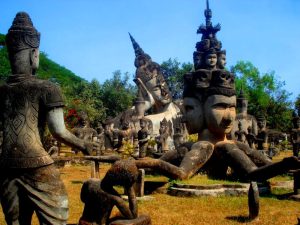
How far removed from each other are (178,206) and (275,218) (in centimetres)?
216

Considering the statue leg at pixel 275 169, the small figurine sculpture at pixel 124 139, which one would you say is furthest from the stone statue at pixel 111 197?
the small figurine sculpture at pixel 124 139

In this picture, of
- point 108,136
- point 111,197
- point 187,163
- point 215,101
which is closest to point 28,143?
point 111,197

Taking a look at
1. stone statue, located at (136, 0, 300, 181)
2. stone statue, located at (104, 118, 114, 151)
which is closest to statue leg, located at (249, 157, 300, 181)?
stone statue, located at (136, 0, 300, 181)

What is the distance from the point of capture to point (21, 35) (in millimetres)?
4500

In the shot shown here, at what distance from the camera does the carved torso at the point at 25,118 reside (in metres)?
4.16

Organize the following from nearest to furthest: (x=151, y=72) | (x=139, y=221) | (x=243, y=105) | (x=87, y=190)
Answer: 1. (x=139, y=221)
2. (x=87, y=190)
3. (x=243, y=105)
4. (x=151, y=72)

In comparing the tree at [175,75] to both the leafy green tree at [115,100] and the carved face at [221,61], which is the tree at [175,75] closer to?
the leafy green tree at [115,100]

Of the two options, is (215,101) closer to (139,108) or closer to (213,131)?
(213,131)

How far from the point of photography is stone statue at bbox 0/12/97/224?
→ 4160 millimetres

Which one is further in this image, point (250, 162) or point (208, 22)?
point (208, 22)

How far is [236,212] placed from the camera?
27.2 feet

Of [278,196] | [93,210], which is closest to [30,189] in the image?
[93,210]

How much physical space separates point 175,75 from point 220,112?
164 feet

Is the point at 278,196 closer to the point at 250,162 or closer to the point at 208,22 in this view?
the point at 250,162
